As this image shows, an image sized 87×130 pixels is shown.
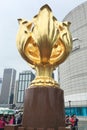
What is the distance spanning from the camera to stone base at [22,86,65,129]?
5641 mm

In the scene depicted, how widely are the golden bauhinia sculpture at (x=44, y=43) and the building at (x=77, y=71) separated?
32.8 m

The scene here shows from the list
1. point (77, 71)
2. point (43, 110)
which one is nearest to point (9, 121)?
point (43, 110)

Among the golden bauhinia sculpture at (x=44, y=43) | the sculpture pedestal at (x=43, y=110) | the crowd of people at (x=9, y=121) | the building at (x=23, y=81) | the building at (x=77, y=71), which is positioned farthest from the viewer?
the building at (x=23, y=81)

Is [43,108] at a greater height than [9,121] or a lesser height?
greater

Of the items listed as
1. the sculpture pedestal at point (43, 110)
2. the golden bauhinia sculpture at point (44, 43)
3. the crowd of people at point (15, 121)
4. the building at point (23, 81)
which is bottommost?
the crowd of people at point (15, 121)

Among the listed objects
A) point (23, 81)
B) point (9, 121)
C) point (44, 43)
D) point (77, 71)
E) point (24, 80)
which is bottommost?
point (9, 121)

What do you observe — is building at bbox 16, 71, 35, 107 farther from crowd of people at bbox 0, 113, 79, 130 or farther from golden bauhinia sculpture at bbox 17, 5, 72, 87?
golden bauhinia sculpture at bbox 17, 5, 72, 87

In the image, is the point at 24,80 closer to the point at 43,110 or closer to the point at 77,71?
the point at 77,71

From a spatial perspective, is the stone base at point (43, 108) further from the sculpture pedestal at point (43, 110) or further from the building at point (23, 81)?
the building at point (23, 81)

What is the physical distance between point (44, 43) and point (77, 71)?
122ft

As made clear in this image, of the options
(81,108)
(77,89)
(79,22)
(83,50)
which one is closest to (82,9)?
(79,22)

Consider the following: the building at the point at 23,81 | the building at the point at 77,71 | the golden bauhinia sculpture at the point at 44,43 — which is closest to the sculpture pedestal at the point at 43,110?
the golden bauhinia sculpture at the point at 44,43

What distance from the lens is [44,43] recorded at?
6273 millimetres

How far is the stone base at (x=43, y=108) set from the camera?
18.5 feet
